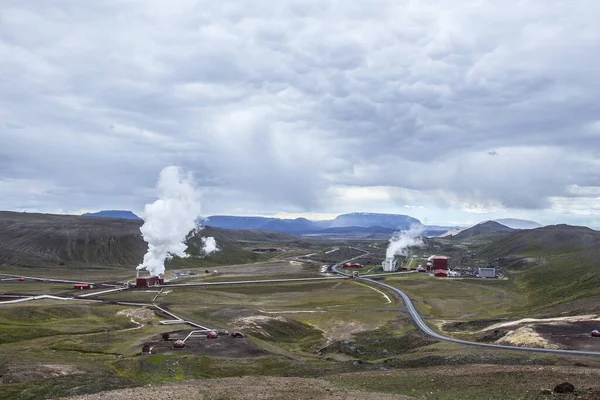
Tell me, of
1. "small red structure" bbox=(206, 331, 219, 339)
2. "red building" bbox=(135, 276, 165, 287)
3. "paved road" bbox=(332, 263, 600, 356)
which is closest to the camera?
"paved road" bbox=(332, 263, 600, 356)

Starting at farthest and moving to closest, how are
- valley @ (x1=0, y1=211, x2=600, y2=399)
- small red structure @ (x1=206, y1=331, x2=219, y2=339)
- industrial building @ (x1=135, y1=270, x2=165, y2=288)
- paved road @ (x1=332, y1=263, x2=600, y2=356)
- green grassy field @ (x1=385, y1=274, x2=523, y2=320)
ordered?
industrial building @ (x1=135, y1=270, x2=165, y2=288), green grassy field @ (x1=385, y1=274, x2=523, y2=320), small red structure @ (x1=206, y1=331, x2=219, y2=339), paved road @ (x1=332, y1=263, x2=600, y2=356), valley @ (x1=0, y1=211, x2=600, y2=399)

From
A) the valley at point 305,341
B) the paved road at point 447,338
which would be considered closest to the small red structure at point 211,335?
the valley at point 305,341

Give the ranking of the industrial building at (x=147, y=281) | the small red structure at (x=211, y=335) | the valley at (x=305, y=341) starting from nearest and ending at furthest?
the valley at (x=305, y=341), the small red structure at (x=211, y=335), the industrial building at (x=147, y=281)

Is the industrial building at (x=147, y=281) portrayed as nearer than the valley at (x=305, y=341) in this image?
No

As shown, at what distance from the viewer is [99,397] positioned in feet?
136

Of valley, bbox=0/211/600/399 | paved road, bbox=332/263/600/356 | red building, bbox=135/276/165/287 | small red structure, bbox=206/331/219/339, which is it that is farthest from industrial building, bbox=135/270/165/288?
small red structure, bbox=206/331/219/339

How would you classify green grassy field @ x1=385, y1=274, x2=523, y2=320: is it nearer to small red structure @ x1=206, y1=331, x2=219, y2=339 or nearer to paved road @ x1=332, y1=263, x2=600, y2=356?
paved road @ x1=332, y1=263, x2=600, y2=356

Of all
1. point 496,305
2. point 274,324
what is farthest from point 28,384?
point 496,305

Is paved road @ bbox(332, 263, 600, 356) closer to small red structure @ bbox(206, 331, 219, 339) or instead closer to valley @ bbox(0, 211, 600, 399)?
valley @ bbox(0, 211, 600, 399)

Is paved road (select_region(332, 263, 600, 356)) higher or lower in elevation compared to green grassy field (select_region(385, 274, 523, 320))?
higher

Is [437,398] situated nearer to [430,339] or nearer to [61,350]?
[430,339]

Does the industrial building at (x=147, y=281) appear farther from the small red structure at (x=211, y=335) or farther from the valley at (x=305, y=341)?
the small red structure at (x=211, y=335)

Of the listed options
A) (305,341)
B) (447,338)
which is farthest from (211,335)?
(447,338)

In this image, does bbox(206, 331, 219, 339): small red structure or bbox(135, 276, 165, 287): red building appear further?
bbox(135, 276, 165, 287): red building
